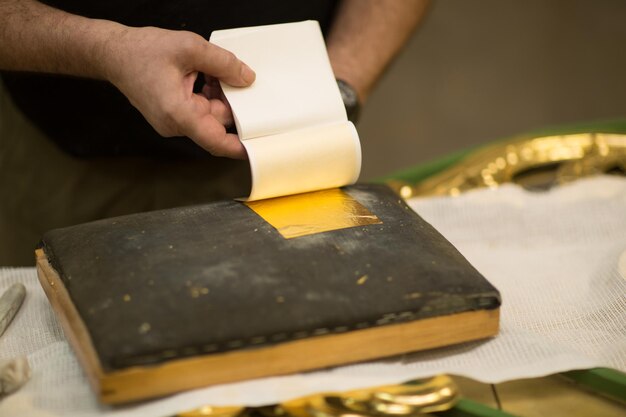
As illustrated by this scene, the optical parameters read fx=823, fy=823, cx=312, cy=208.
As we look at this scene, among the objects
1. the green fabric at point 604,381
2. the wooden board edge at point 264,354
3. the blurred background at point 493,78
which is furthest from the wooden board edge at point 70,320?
the blurred background at point 493,78

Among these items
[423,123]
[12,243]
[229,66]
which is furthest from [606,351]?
[423,123]

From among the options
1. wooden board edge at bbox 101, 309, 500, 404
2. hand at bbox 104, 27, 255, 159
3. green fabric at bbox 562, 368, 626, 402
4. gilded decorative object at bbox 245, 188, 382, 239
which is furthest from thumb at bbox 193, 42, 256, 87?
green fabric at bbox 562, 368, 626, 402

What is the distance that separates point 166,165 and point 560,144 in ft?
1.42

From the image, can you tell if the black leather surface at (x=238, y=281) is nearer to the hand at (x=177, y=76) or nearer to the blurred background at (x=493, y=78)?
the hand at (x=177, y=76)

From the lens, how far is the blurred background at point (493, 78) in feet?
6.18

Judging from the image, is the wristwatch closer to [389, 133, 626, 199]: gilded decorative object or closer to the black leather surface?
[389, 133, 626, 199]: gilded decorative object

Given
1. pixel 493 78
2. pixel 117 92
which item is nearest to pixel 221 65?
pixel 117 92

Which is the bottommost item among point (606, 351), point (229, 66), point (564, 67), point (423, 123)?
point (423, 123)

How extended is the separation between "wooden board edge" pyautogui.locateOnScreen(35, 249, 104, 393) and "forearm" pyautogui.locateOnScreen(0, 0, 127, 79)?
0.17m

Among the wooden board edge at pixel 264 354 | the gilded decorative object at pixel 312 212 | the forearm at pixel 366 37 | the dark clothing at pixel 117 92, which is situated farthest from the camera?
the forearm at pixel 366 37

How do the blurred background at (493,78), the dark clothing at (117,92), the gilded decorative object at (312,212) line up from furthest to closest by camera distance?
the blurred background at (493,78)
the dark clothing at (117,92)
the gilded decorative object at (312,212)

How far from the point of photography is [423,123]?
1.93 m

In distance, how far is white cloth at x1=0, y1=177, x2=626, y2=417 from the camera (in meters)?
0.53

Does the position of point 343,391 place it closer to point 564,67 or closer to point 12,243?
point 12,243
